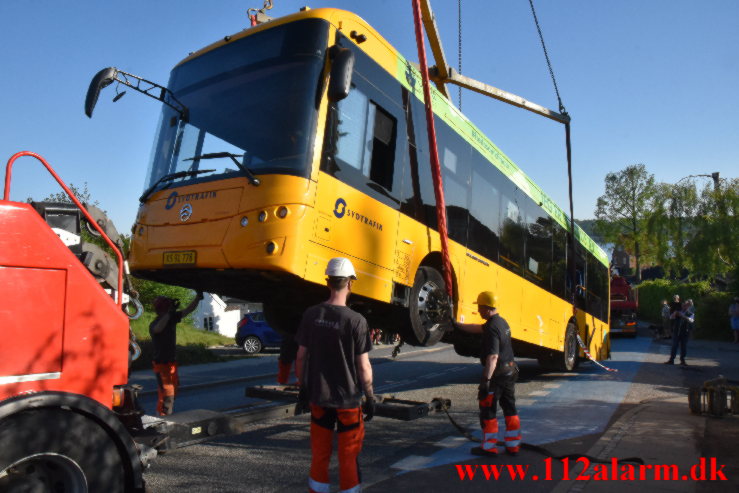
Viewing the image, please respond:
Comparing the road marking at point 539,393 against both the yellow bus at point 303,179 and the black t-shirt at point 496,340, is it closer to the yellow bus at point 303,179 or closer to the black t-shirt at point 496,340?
the yellow bus at point 303,179

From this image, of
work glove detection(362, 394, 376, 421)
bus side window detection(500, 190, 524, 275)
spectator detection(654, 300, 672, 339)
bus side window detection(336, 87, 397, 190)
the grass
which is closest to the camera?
work glove detection(362, 394, 376, 421)

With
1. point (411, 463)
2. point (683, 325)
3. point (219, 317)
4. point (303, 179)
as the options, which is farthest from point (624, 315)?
point (303, 179)

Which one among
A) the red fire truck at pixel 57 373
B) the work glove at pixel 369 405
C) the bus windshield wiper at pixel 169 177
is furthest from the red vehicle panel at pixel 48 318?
the bus windshield wiper at pixel 169 177

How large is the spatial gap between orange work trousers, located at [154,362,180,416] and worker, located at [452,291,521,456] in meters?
3.66

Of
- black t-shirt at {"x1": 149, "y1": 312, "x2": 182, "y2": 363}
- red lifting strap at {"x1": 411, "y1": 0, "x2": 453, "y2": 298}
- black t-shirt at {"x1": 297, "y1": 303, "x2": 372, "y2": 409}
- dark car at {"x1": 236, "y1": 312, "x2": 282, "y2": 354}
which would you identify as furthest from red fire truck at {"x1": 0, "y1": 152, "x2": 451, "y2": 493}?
dark car at {"x1": 236, "y1": 312, "x2": 282, "y2": 354}

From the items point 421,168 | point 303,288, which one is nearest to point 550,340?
point 421,168

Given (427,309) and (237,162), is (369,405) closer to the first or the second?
(237,162)

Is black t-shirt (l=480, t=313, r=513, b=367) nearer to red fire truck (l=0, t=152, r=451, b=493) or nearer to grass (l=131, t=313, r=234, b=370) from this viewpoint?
red fire truck (l=0, t=152, r=451, b=493)

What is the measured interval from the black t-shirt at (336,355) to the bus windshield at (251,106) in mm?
1692

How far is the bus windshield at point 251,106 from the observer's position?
527cm

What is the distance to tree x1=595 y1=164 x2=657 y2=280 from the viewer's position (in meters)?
51.4

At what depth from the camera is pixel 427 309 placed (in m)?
6.82

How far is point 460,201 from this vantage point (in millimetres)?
7734

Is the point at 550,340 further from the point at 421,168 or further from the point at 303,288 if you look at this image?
the point at 303,288
